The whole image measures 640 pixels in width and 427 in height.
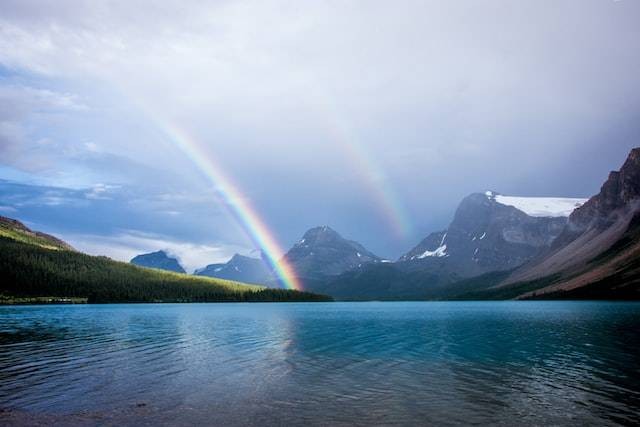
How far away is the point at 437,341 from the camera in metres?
78.1

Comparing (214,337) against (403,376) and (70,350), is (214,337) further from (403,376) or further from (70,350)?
(403,376)

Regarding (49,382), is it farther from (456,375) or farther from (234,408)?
(456,375)

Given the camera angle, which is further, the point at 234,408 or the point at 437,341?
the point at 437,341

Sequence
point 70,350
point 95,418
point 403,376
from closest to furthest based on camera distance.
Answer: point 95,418, point 403,376, point 70,350

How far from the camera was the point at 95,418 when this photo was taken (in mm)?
30625

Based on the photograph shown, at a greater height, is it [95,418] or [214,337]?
[214,337]

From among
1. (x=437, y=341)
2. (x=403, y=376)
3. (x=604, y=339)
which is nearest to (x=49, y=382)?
(x=403, y=376)

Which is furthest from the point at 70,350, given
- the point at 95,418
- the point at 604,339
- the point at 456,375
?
the point at 604,339

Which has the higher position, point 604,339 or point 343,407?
point 604,339

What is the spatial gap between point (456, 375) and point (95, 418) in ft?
105

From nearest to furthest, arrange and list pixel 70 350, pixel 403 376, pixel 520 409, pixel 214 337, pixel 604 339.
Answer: pixel 520 409
pixel 403 376
pixel 70 350
pixel 604 339
pixel 214 337

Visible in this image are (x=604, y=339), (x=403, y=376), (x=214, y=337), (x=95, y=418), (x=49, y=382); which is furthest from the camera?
(x=214, y=337)

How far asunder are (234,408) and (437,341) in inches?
2059

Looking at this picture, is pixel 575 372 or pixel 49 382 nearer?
pixel 49 382
